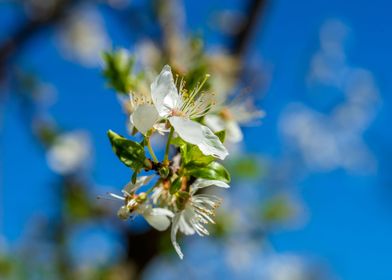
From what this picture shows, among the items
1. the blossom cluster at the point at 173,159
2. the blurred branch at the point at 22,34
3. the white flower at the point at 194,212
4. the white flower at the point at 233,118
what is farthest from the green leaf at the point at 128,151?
the blurred branch at the point at 22,34

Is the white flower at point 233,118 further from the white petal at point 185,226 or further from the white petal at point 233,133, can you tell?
the white petal at point 185,226

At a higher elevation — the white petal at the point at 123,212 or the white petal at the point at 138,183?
the white petal at the point at 138,183

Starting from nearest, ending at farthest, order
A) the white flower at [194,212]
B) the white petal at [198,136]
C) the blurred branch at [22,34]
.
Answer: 1. the white petal at [198,136]
2. the white flower at [194,212]
3. the blurred branch at [22,34]

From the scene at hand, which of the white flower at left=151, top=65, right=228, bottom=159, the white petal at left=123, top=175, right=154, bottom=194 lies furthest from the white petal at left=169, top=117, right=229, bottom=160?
the white petal at left=123, top=175, right=154, bottom=194

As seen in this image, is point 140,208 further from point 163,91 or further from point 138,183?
point 163,91

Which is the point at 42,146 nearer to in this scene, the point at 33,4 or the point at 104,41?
the point at 33,4

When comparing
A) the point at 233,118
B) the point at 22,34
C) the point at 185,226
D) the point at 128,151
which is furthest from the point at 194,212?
the point at 22,34
